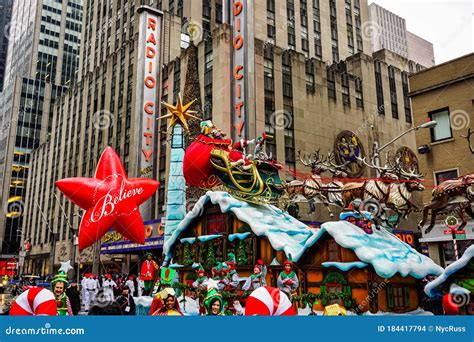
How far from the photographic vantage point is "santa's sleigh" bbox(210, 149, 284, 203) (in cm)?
1752

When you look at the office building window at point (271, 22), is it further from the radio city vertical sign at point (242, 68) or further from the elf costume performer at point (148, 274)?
the elf costume performer at point (148, 274)

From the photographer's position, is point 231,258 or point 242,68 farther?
point 242,68

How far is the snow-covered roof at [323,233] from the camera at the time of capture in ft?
40.7

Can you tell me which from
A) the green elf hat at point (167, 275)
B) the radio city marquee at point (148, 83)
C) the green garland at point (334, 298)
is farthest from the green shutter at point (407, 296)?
the radio city marquee at point (148, 83)

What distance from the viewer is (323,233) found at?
13859mm

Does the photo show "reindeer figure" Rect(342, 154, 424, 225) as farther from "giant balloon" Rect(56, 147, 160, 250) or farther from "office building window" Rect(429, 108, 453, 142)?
"giant balloon" Rect(56, 147, 160, 250)

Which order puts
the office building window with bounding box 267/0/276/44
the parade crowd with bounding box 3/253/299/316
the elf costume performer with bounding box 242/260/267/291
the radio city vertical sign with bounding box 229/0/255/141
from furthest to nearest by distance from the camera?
the office building window with bounding box 267/0/276/44 → the radio city vertical sign with bounding box 229/0/255/141 → the elf costume performer with bounding box 242/260/267/291 → the parade crowd with bounding box 3/253/299/316
